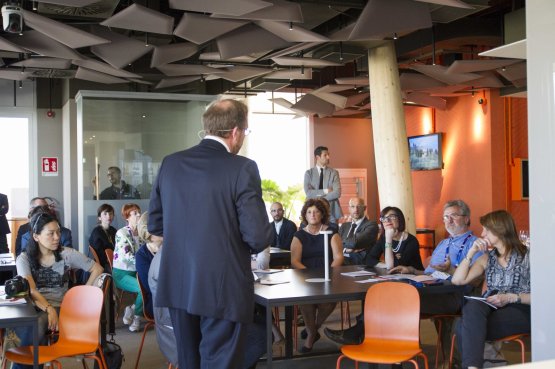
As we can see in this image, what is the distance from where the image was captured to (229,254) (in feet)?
9.97

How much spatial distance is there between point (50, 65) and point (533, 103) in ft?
21.9

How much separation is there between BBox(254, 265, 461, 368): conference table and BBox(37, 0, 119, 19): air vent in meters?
3.01

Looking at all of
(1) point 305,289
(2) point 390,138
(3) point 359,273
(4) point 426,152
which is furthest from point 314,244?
(4) point 426,152

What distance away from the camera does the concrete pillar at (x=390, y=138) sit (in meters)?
8.35

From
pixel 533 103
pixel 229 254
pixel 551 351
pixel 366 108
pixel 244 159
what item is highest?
pixel 366 108

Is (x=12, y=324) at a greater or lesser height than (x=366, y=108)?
lesser

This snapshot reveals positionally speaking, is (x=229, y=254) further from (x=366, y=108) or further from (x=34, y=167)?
(x=366, y=108)

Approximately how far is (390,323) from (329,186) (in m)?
6.38

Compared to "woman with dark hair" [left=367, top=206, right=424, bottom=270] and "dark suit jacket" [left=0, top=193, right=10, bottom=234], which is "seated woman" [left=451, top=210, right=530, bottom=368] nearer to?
"woman with dark hair" [left=367, top=206, right=424, bottom=270]

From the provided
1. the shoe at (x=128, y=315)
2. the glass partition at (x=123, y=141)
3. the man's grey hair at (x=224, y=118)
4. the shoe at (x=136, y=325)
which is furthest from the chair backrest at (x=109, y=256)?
the man's grey hair at (x=224, y=118)

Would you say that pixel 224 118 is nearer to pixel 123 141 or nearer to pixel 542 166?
pixel 542 166

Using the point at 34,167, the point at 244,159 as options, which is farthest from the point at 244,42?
the point at 34,167

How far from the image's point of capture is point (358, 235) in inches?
341

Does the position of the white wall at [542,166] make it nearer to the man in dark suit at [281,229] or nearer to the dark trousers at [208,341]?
the dark trousers at [208,341]
